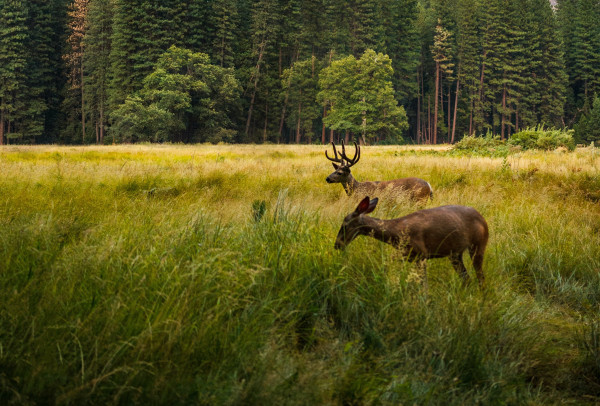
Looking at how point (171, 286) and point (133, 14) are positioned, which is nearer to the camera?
point (171, 286)

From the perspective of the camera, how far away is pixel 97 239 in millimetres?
3957

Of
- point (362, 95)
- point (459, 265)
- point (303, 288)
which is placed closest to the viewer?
point (303, 288)

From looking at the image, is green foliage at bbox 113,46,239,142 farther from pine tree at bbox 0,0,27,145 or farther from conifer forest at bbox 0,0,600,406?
conifer forest at bbox 0,0,600,406

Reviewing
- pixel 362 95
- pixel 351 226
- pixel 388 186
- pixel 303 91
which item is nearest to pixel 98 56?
pixel 303 91

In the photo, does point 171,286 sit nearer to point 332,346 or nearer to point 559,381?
point 332,346

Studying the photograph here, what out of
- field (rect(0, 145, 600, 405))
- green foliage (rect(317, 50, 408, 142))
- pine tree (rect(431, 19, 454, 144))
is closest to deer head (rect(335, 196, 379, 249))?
field (rect(0, 145, 600, 405))

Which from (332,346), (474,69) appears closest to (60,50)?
(474,69)

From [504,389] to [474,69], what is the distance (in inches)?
2566

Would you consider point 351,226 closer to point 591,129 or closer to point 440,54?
point 591,129

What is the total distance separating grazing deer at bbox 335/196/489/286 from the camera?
3951 millimetres

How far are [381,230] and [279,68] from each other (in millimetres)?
54781

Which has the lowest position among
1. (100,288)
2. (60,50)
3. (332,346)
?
(332,346)

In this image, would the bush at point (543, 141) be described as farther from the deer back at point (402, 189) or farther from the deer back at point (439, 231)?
the deer back at point (439, 231)

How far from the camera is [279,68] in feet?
185
